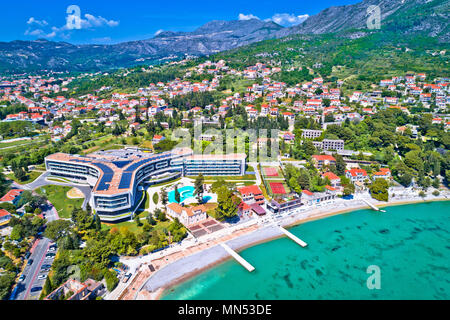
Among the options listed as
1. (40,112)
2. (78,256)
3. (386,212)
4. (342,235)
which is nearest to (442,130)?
(386,212)

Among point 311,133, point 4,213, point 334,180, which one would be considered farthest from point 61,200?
point 311,133

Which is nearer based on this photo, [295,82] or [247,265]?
[247,265]

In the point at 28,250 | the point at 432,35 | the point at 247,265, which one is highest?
the point at 432,35

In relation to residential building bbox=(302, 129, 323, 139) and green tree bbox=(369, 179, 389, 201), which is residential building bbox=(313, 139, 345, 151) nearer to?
residential building bbox=(302, 129, 323, 139)

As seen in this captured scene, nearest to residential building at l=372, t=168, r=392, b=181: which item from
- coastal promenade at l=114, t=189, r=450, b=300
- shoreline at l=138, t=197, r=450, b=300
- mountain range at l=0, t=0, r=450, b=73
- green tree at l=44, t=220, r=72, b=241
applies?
shoreline at l=138, t=197, r=450, b=300

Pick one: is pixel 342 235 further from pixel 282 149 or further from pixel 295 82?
pixel 295 82

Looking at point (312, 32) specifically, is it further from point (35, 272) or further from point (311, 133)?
point (35, 272)
